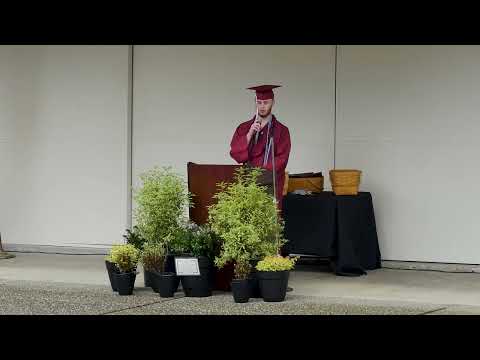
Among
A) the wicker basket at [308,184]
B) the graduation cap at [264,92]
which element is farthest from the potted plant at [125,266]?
the wicker basket at [308,184]

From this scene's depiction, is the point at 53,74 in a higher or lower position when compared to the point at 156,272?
higher

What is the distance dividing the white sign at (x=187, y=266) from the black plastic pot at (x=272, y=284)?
1.83 feet

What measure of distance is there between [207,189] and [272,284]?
121 cm

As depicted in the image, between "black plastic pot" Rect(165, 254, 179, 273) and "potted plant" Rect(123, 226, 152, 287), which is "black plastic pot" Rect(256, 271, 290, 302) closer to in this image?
"black plastic pot" Rect(165, 254, 179, 273)

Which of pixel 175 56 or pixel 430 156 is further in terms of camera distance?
pixel 175 56

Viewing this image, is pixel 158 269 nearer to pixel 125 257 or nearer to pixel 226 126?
pixel 125 257

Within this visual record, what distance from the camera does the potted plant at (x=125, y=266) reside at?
894 centimetres

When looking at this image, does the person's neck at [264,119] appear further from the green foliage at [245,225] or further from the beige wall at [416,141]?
the beige wall at [416,141]

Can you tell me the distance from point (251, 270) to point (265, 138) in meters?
1.51

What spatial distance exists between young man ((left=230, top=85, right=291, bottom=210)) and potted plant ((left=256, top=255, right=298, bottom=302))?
48.0 inches

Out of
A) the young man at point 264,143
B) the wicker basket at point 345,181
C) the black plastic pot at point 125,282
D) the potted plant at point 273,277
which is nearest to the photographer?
the potted plant at point 273,277

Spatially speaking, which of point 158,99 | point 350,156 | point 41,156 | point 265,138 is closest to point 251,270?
point 265,138
